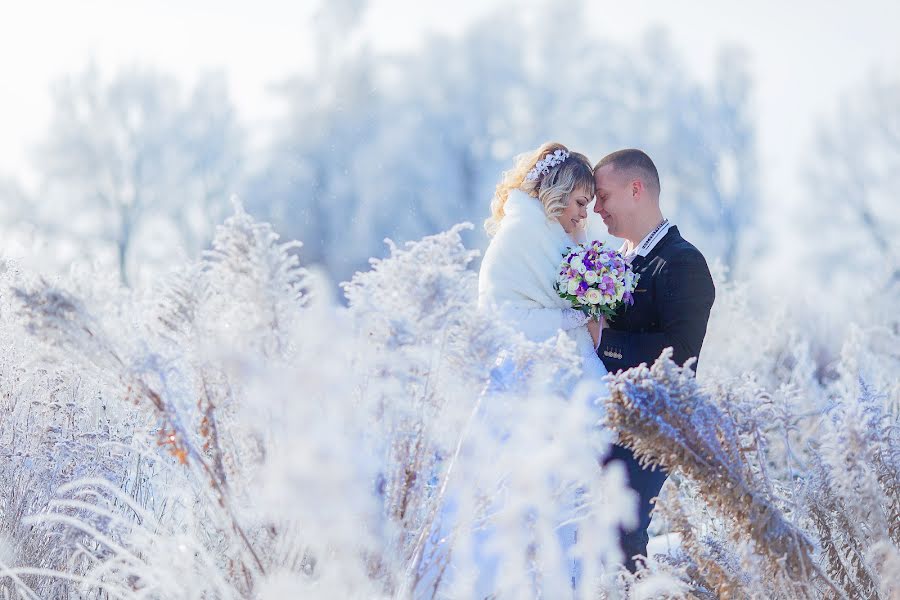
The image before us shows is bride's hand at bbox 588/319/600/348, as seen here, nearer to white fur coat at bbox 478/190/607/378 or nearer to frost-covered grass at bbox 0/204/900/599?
white fur coat at bbox 478/190/607/378

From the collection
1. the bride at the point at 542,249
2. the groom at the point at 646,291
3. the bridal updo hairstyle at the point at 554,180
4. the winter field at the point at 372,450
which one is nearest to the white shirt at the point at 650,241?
the groom at the point at 646,291

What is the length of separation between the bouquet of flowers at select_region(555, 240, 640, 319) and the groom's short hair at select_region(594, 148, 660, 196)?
0.53m

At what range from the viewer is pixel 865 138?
2450 cm

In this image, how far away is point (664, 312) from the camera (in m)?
4.36

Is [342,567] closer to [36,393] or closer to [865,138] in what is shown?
[36,393]

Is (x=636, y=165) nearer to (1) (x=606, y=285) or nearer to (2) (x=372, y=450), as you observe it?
(1) (x=606, y=285)

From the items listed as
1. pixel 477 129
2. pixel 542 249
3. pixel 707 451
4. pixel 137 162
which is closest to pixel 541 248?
pixel 542 249

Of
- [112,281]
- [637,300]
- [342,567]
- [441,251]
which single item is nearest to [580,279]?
[637,300]

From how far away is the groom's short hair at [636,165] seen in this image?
15.9ft

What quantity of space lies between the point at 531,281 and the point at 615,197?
→ 69 centimetres

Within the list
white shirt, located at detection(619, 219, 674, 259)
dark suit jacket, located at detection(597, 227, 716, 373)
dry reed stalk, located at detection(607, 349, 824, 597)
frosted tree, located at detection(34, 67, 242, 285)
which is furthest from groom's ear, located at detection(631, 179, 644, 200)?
frosted tree, located at detection(34, 67, 242, 285)

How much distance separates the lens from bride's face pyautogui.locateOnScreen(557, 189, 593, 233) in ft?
15.8

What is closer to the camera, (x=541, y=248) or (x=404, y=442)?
(x=404, y=442)

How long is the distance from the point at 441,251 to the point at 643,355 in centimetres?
198
